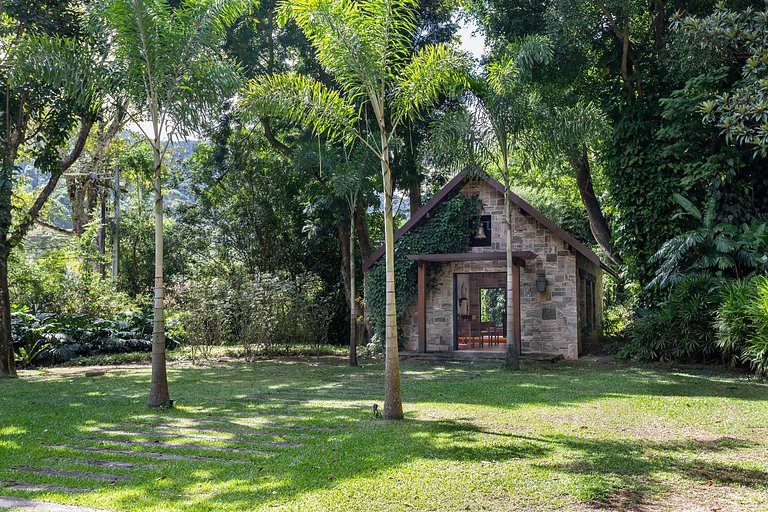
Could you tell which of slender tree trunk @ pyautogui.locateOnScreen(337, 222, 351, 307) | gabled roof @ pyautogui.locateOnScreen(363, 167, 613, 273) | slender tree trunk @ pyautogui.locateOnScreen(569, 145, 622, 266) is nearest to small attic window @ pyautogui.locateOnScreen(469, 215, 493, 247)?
gabled roof @ pyautogui.locateOnScreen(363, 167, 613, 273)

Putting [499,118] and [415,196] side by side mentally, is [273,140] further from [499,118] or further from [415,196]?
[499,118]

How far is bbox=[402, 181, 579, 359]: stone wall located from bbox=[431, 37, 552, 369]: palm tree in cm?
288

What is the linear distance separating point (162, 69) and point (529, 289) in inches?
425

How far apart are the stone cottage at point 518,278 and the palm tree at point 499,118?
4.91 ft

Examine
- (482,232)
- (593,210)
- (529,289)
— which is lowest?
(529,289)

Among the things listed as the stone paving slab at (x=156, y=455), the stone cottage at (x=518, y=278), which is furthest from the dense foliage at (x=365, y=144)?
the stone paving slab at (x=156, y=455)

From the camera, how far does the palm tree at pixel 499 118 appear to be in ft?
43.1

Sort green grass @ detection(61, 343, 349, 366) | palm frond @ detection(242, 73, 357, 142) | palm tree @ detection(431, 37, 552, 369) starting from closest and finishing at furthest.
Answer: palm frond @ detection(242, 73, 357, 142), palm tree @ detection(431, 37, 552, 369), green grass @ detection(61, 343, 349, 366)

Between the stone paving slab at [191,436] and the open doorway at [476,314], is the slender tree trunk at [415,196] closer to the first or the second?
the open doorway at [476,314]

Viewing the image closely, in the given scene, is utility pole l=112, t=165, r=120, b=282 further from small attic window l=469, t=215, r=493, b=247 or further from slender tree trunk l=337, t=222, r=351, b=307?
small attic window l=469, t=215, r=493, b=247

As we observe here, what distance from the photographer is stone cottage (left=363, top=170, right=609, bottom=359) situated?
16.4 metres

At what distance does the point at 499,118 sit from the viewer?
44.1 ft

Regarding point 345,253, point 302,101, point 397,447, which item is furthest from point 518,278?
point 397,447

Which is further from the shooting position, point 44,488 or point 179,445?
point 179,445
